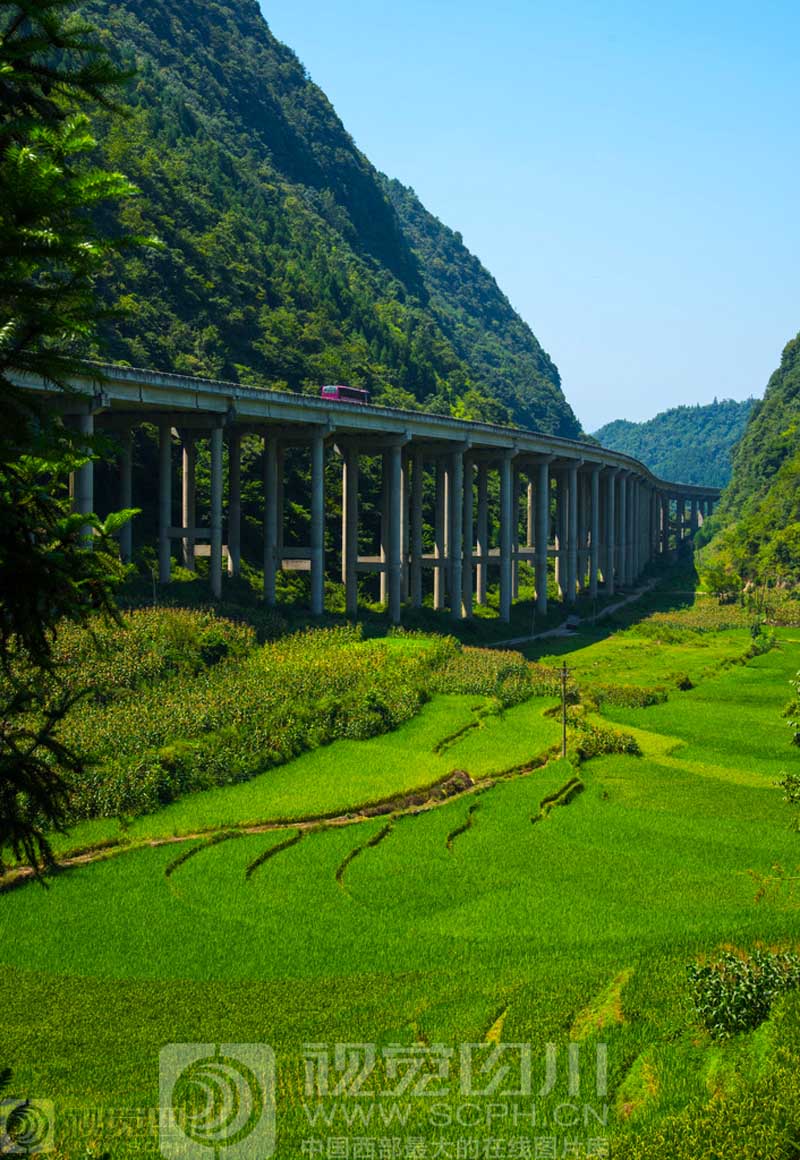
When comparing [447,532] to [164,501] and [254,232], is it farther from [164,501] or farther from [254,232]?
[254,232]

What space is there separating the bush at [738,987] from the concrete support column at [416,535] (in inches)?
2461

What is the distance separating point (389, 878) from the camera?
27.4 metres

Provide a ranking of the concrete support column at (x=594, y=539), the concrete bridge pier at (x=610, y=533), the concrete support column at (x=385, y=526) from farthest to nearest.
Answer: the concrete bridge pier at (x=610, y=533) → the concrete support column at (x=594, y=539) → the concrete support column at (x=385, y=526)

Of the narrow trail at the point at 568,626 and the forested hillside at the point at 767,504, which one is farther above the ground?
the forested hillside at the point at 767,504

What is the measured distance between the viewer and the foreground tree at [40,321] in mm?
7098

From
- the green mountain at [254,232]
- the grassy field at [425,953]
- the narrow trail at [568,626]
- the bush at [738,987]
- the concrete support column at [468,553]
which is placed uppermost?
the green mountain at [254,232]

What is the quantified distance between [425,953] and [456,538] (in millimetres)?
61804

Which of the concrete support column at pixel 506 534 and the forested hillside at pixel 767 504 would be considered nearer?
the concrete support column at pixel 506 534

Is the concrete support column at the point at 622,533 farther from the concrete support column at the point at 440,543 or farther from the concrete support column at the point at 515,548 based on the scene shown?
the concrete support column at the point at 440,543

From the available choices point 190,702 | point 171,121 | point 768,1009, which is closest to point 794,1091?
point 768,1009

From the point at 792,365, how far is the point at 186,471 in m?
154

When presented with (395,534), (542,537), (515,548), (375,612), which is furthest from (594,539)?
(395,534)

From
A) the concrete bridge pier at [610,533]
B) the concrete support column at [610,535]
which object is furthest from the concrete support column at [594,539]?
the concrete support column at [610,535]

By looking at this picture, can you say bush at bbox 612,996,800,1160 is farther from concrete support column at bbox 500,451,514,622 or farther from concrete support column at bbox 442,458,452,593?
concrete support column at bbox 500,451,514,622
